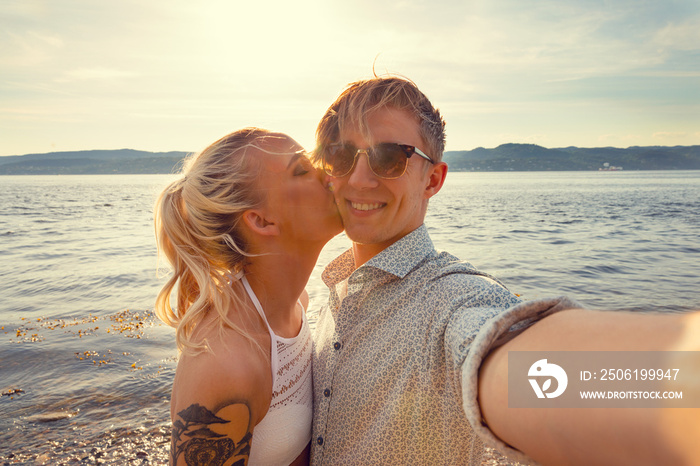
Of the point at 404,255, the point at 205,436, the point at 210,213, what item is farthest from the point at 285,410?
the point at 210,213

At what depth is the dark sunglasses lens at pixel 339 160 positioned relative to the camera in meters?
3.49

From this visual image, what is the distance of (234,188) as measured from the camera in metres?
3.24

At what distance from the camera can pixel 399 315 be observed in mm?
2625

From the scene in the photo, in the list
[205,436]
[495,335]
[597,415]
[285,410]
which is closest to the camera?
[597,415]

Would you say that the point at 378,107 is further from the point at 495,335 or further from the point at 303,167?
the point at 495,335

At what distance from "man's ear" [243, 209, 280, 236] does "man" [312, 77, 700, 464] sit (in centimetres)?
58

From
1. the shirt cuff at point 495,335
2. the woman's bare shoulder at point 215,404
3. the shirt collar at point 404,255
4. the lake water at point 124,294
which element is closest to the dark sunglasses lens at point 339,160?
the shirt collar at point 404,255

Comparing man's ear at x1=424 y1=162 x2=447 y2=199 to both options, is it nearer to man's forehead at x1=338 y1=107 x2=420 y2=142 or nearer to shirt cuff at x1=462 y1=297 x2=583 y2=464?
man's forehead at x1=338 y1=107 x2=420 y2=142

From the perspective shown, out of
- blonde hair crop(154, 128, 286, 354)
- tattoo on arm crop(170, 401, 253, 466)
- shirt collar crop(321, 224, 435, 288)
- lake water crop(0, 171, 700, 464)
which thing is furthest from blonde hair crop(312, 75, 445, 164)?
tattoo on arm crop(170, 401, 253, 466)

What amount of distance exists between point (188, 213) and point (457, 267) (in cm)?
197

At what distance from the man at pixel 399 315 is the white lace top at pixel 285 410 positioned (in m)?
0.14

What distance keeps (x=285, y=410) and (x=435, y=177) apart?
2158 millimetres

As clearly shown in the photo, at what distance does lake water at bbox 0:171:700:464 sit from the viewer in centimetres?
623

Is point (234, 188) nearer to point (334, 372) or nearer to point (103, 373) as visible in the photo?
point (334, 372)
